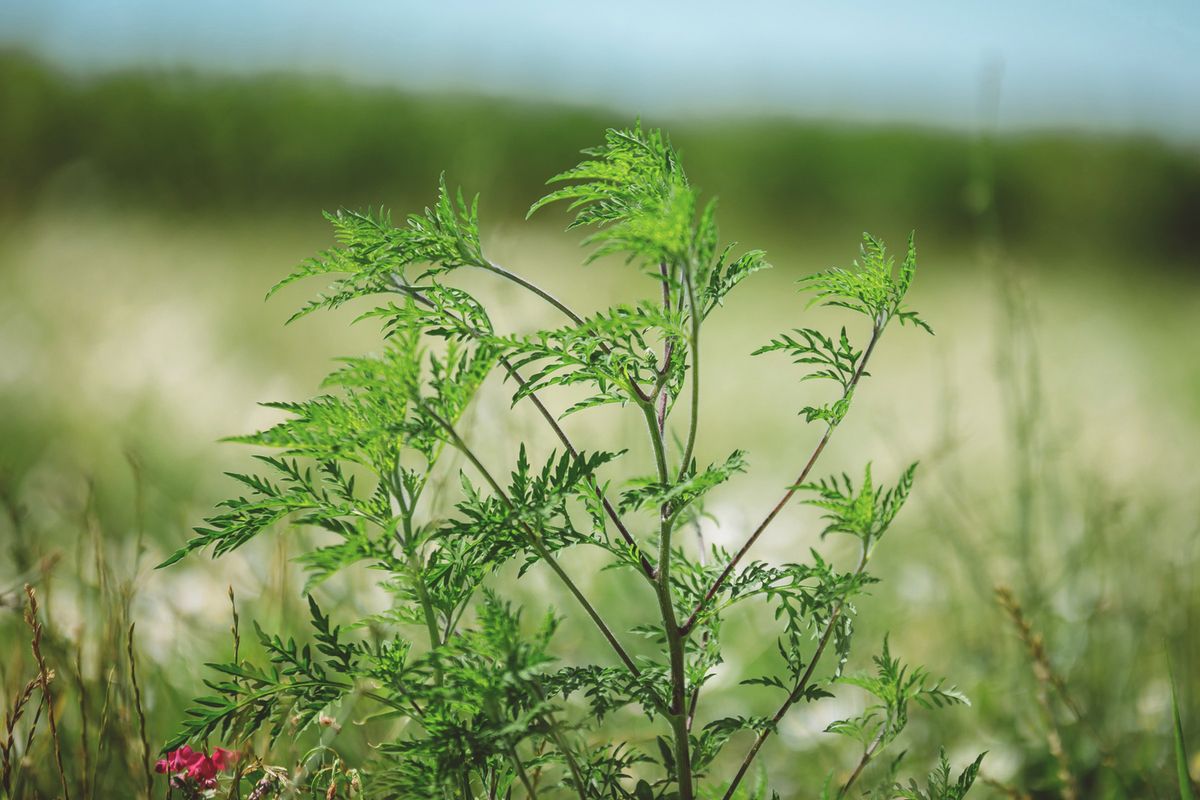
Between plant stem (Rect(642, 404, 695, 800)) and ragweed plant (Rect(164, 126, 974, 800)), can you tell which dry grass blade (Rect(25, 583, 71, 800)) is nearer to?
ragweed plant (Rect(164, 126, 974, 800))

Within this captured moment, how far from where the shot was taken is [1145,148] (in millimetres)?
7285

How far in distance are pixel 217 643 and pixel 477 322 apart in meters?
1.19

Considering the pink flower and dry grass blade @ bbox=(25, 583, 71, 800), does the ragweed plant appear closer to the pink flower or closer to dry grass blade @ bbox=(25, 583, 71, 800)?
the pink flower

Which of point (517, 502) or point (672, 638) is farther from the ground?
point (517, 502)

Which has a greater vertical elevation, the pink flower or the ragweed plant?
the ragweed plant

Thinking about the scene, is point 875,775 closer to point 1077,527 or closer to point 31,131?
point 1077,527

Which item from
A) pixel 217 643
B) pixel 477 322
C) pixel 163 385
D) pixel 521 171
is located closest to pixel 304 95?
pixel 521 171

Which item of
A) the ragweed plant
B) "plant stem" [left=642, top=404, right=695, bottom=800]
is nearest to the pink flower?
the ragweed plant

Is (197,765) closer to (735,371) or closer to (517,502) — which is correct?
(517,502)

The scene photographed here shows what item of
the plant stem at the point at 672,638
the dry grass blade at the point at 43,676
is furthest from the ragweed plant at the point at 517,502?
the dry grass blade at the point at 43,676

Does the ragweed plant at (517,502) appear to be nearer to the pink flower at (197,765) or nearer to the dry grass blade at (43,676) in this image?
the pink flower at (197,765)

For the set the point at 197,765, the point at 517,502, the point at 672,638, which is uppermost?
the point at 517,502

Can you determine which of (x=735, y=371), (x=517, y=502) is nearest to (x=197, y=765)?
(x=517, y=502)

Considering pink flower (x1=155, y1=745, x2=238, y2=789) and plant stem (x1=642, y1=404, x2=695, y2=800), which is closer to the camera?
plant stem (x1=642, y1=404, x2=695, y2=800)
